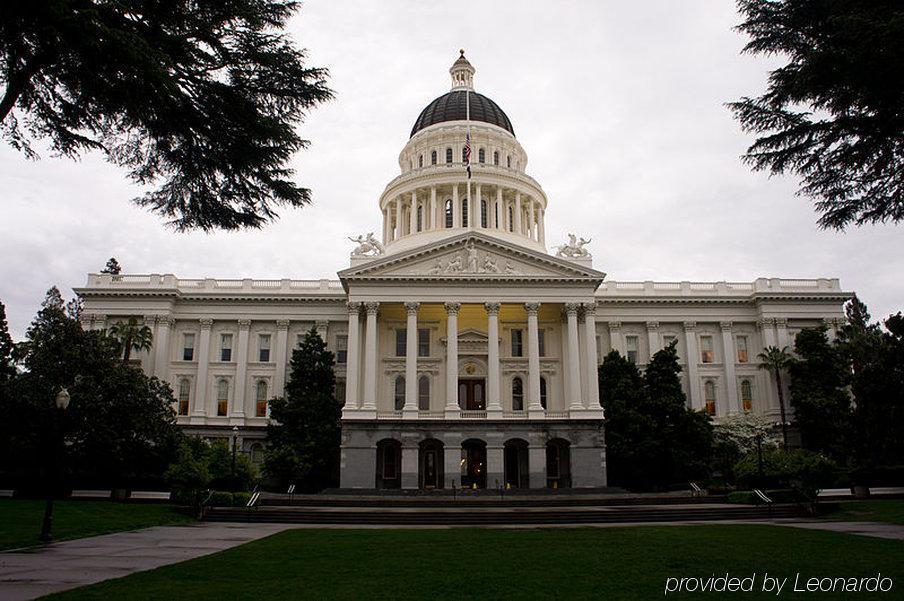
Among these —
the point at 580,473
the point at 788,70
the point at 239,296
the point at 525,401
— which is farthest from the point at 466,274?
the point at 788,70

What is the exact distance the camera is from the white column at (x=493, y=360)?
51031 mm

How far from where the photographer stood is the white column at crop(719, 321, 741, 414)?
59.9 metres

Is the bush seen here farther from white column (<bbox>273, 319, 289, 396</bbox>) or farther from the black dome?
the black dome

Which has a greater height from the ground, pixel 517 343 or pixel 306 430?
pixel 517 343

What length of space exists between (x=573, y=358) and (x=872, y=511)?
75.9 ft

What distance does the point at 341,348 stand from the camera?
61.6 m

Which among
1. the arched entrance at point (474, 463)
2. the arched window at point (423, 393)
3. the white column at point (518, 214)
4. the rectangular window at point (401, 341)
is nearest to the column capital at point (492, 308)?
the rectangular window at point (401, 341)

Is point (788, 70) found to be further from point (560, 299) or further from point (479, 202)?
point (479, 202)

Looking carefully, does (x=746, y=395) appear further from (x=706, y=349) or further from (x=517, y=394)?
(x=517, y=394)

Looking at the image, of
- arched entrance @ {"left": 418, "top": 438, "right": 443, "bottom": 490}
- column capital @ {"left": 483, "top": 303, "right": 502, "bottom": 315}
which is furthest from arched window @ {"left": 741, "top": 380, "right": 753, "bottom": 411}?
arched entrance @ {"left": 418, "top": 438, "right": 443, "bottom": 490}

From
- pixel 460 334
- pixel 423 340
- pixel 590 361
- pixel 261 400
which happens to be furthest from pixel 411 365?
pixel 261 400

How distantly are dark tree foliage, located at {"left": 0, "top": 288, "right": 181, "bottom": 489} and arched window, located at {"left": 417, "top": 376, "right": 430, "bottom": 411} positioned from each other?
19.1 metres

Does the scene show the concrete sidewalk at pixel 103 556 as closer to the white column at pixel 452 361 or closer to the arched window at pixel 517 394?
the white column at pixel 452 361

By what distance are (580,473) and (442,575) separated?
36.7 meters
